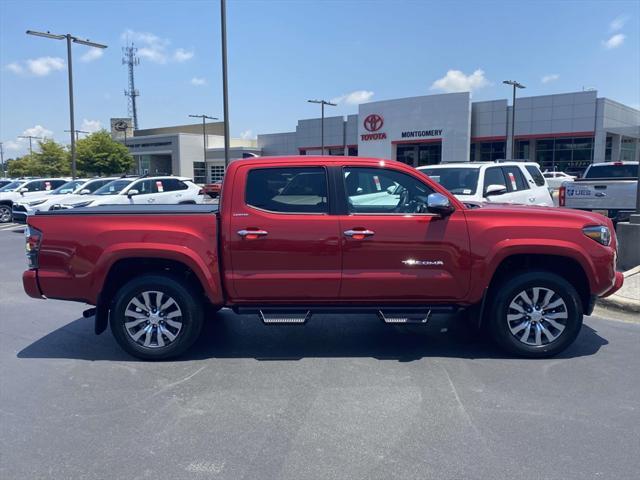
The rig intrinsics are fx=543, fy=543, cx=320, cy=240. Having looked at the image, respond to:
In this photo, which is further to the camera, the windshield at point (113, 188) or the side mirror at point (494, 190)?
the windshield at point (113, 188)

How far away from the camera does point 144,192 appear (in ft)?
56.6

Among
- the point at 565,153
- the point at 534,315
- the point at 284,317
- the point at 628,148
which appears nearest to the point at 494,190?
the point at 534,315

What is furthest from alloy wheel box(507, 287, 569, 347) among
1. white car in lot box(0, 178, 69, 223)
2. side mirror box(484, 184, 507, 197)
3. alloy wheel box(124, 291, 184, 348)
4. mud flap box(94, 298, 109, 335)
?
white car in lot box(0, 178, 69, 223)

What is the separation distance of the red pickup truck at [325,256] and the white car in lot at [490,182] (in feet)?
14.4

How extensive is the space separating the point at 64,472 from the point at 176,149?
7518 centimetres

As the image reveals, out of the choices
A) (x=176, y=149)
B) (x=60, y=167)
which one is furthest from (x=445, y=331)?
(x=176, y=149)

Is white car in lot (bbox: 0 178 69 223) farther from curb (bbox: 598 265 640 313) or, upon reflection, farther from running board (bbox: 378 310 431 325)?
curb (bbox: 598 265 640 313)

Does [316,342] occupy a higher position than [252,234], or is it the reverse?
[252,234]

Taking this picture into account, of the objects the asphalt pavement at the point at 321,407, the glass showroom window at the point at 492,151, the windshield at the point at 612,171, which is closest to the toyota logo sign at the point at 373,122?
the glass showroom window at the point at 492,151

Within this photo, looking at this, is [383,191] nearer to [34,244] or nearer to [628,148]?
[34,244]

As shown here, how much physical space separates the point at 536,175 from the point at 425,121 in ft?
118

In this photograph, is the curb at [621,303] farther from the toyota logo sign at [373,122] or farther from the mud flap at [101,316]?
the toyota logo sign at [373,122]

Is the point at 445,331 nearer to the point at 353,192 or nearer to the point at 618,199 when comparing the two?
the point at 353,192

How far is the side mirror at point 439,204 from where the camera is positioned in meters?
4.95
